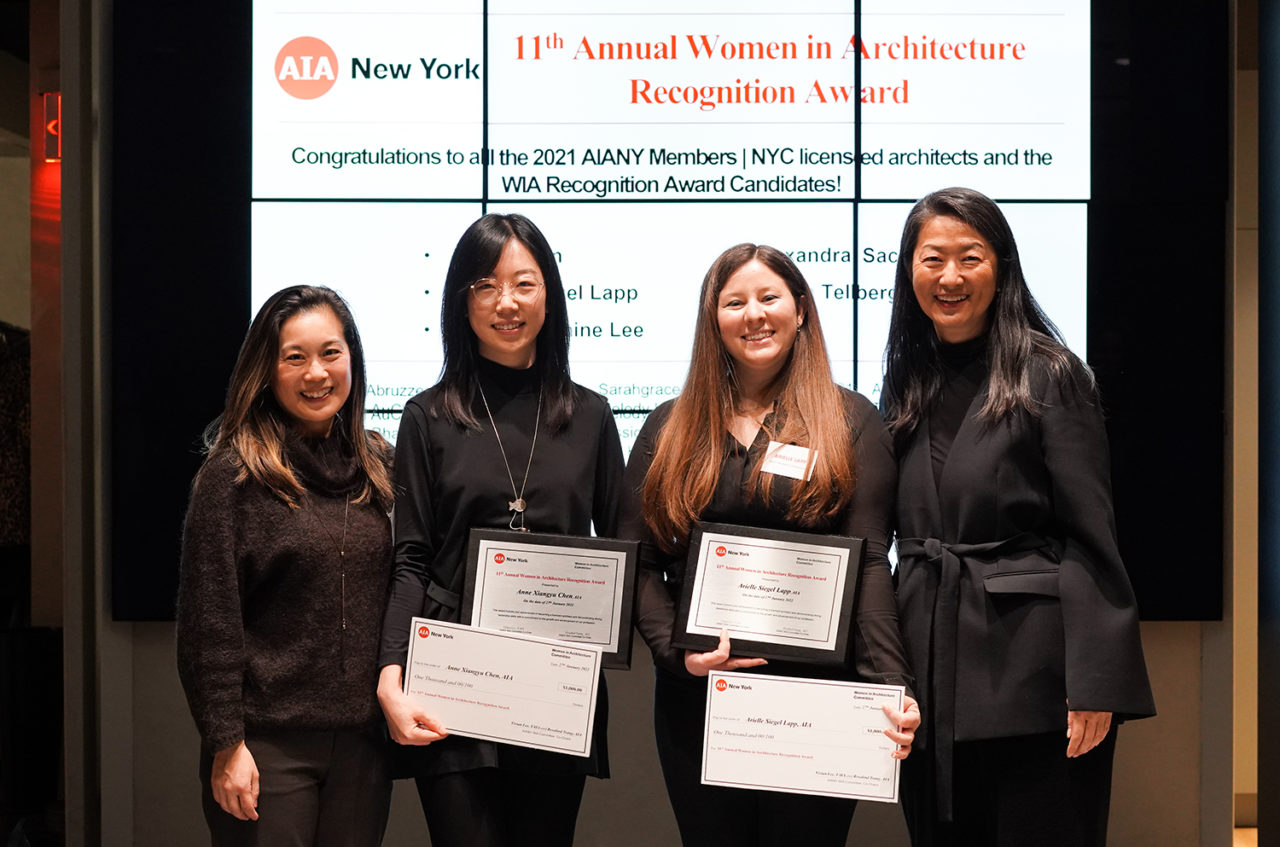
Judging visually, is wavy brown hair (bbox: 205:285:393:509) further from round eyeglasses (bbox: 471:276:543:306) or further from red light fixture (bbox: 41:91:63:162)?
red light fixture (bbox: 41:91:63:162)

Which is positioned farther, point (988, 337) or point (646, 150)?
point (646, 150)

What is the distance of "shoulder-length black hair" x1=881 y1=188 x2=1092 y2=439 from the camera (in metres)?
2.19

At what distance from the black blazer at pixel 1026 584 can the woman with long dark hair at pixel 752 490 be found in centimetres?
9

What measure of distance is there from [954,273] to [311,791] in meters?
1.65

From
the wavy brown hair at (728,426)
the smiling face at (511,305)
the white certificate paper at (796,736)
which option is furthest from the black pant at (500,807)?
the smiling face at (511,305)

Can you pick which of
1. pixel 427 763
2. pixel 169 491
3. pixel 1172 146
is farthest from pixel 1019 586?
pixel 169 491

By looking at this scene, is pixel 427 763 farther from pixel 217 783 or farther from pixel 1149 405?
pixel 1149 405

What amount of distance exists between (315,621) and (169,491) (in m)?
1.71

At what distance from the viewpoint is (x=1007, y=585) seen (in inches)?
83.4

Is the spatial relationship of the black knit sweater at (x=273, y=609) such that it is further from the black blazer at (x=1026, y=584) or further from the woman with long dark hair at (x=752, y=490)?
the black blazer at (x=1026, y=584)

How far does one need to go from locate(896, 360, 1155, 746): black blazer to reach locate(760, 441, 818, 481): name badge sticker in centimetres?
26

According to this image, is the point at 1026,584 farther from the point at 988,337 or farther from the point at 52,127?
the point at 52,127

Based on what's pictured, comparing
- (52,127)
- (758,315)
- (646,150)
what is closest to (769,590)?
(758,315)

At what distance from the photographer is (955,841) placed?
2.19 metres
